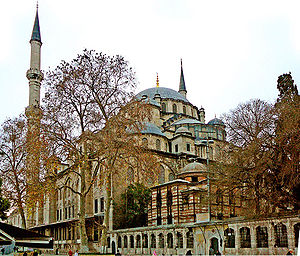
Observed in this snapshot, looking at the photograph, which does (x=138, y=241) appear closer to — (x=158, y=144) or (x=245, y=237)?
(x=245, y=237)

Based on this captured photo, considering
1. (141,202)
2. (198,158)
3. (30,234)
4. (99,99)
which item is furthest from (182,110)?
(30,234)

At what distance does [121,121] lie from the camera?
1873cm

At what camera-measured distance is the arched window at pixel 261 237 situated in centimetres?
1881

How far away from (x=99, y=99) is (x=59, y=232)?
32606 mm

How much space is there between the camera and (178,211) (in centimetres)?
2964

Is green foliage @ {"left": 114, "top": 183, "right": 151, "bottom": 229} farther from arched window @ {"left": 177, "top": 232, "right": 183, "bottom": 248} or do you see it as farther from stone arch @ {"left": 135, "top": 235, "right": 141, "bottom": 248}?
arched window @ {"left": 177, "top": 232, "right": 183, "bottom": 248}

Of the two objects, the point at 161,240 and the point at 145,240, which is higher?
the point at 161,240

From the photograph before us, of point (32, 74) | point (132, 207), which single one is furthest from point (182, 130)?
point (32, 74)

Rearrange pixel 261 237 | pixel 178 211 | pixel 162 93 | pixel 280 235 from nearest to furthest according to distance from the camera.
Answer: pixel 280 235
pixel 261 237
pixel 178 211
pixel 162 93

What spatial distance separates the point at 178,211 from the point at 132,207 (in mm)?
5966

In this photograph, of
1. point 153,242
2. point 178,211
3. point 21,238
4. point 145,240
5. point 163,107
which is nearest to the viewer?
point 21,238

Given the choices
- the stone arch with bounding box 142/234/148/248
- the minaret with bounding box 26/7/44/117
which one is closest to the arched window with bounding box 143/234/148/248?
the stone arch with bounding box 142/234/148/248

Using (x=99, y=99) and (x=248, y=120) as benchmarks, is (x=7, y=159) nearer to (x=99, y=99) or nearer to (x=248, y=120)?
(x=99, y=99)

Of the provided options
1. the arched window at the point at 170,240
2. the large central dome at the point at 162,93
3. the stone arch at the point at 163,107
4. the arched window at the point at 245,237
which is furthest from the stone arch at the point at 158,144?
the arched window at the point at 245,237
